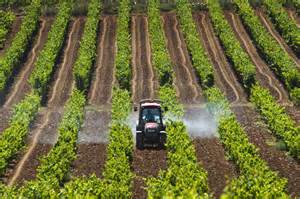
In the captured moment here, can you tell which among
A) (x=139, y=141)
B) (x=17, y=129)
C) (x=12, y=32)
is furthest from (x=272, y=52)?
(x=12, y=32)

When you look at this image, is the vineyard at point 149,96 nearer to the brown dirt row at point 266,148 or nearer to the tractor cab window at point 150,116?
the brown dirt row at point 266,148

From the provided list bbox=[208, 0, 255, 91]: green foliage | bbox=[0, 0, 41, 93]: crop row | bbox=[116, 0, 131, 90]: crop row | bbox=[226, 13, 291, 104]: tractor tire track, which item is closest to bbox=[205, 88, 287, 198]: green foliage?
bbox=[208, 0, 255, 91]: green foliage

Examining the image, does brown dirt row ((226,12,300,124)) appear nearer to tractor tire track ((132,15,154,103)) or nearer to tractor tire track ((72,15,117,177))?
tractor tire track ((132,15,154,103))

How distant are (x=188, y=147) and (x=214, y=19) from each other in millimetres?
32876

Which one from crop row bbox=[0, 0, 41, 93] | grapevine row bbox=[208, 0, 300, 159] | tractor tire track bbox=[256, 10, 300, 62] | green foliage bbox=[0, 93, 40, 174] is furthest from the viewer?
tractor tire track bbox=[256, 10, 300, 62]

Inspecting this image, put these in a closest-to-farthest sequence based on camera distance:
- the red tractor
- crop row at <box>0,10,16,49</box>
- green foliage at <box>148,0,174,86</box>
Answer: the red tractor → green foliage at <box>148,0,174,86</box> → crop row at <box>0,10,16,49</box>

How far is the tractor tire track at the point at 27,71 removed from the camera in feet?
148

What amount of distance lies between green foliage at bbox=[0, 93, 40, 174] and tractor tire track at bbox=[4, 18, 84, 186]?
1.86ft

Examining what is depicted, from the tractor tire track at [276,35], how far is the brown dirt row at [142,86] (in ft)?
41.0

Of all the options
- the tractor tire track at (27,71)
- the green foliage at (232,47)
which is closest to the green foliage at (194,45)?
the green foliage at (232,47)

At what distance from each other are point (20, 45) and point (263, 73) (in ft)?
72.0

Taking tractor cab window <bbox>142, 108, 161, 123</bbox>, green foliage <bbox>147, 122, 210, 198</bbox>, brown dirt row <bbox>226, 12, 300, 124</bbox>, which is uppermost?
brown dirt row <bbox>226, 12, 300, 124</bbox>

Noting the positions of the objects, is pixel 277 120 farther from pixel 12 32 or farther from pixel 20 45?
pixel 12 32

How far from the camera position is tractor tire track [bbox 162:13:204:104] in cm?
4491
